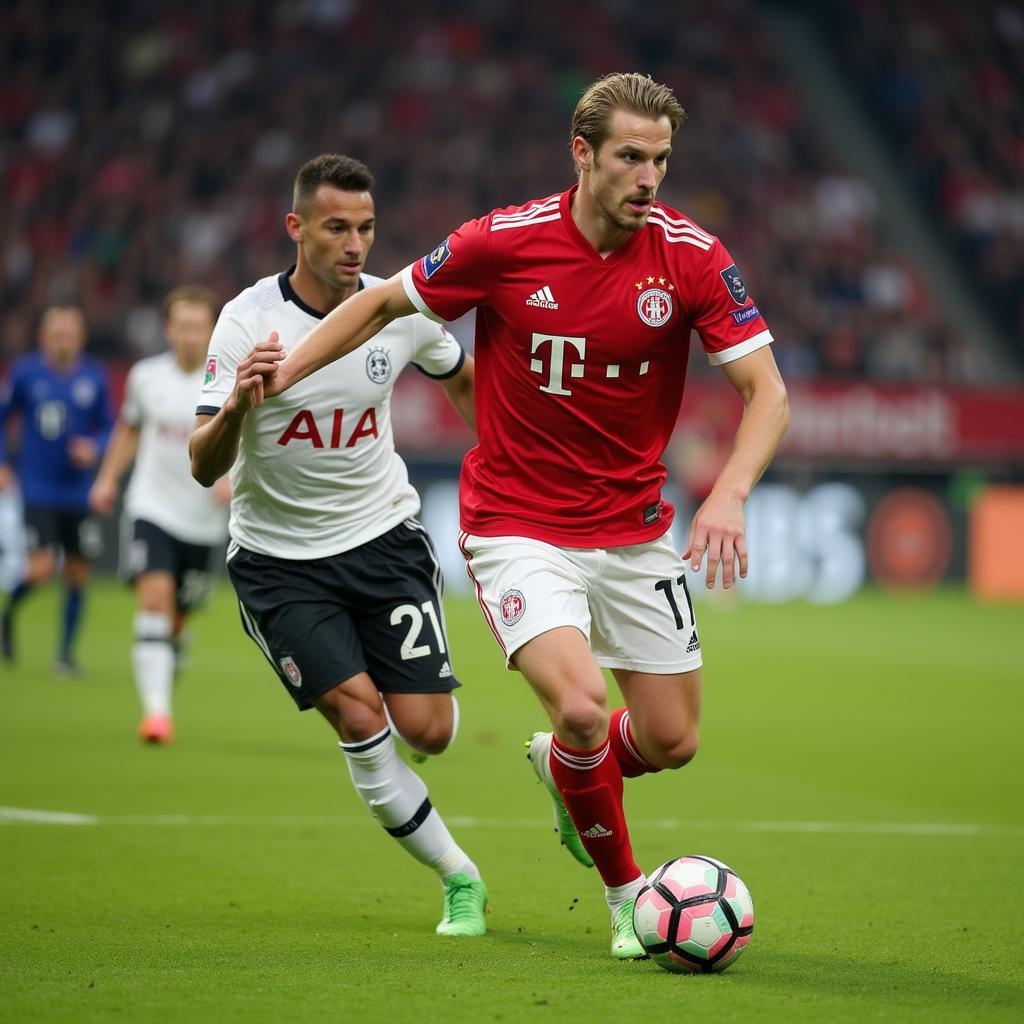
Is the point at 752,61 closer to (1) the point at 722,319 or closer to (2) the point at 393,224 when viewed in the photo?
(2) the point at 393,224

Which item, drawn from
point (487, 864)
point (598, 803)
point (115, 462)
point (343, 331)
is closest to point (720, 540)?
point (598, 803)

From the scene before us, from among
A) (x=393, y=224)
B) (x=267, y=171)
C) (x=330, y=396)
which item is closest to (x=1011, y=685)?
(x=330, y=396)

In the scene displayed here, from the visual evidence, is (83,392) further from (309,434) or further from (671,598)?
(671,598)

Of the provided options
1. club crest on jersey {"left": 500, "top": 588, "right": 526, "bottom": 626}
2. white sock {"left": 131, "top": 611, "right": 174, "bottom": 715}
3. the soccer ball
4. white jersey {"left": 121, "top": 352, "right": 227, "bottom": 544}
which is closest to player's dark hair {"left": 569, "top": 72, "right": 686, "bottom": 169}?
club crest on jersey {"left": 500, "top": 588, "right": 526, "bottom": 626}

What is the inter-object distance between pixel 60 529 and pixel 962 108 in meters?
20.5

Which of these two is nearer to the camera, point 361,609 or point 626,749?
point 626,749

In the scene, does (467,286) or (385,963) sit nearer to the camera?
(385,963)

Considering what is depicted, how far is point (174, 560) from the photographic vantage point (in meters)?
9.86

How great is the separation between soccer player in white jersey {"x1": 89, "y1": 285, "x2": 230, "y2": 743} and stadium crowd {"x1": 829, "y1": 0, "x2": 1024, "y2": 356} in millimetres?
19433

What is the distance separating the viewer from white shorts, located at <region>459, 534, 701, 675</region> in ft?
17.0

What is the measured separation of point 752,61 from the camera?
96.9 ft

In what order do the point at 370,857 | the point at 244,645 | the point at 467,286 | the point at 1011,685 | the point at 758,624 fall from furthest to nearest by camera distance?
the point at 758,624
the point at 244,645
the point at 1011,685
the point at 370,857
the point at 467,286

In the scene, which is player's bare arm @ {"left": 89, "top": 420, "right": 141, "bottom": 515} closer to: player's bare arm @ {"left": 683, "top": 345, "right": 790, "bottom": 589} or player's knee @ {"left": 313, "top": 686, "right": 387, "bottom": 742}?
player's knee @ {"left": 313, "top": 686, "right": 387, "bottom": 742}

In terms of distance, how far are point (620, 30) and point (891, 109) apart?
16.3 ft
